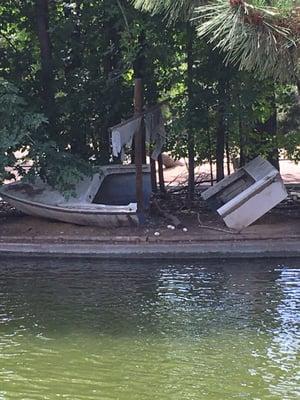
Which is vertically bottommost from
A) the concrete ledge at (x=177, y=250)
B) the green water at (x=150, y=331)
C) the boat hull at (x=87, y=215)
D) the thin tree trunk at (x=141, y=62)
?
the green water at (x=150, y=331)

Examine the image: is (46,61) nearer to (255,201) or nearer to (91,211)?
(91,211)

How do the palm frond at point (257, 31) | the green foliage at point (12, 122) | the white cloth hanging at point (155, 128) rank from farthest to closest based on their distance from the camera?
the white cloth hanging at point (155, 128)
the green foliage at point (12, 122)
the palm frond at point (257, 31)

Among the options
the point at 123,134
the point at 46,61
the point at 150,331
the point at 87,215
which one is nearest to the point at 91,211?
the point at 87,215

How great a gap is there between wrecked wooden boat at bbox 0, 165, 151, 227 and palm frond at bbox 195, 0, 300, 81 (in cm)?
430

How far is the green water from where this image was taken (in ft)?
22.1

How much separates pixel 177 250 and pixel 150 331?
12.4 ft

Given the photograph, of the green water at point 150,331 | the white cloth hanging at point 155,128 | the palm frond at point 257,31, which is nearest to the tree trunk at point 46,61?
the white cloth hanging at point 155,128

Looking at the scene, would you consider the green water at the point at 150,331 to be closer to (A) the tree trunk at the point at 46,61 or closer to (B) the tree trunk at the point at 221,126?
(B) the tree trunk at the point at 221,126

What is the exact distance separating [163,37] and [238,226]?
3791 millimetres

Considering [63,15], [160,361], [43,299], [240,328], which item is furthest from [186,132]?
[160,361]

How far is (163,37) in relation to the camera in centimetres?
1402

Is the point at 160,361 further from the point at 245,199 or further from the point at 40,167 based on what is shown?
the point at 40,167

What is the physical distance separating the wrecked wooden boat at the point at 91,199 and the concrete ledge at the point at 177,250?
2.65 ft

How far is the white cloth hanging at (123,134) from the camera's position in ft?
41.3
